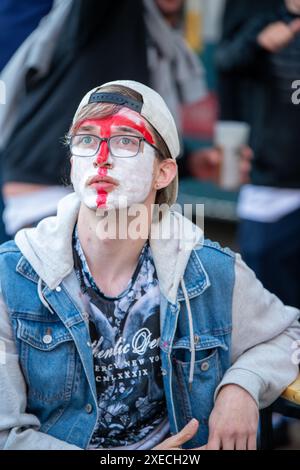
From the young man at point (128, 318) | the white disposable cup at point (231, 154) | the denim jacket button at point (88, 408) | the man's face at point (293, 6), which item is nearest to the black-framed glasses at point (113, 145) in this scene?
the young man at point (128, 318)

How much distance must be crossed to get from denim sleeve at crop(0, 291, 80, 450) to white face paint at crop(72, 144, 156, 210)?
1.09 ft

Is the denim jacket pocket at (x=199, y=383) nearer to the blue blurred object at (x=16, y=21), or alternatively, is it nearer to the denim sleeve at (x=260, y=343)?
the denim sleeve at (x=260, y=343)

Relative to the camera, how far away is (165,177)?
6.92ft

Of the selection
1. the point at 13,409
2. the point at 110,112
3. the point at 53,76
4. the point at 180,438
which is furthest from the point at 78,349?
the point at 53,76

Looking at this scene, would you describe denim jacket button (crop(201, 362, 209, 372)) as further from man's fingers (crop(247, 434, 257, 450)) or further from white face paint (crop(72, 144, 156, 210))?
white face paint (crop(72, 144, 156, 210))

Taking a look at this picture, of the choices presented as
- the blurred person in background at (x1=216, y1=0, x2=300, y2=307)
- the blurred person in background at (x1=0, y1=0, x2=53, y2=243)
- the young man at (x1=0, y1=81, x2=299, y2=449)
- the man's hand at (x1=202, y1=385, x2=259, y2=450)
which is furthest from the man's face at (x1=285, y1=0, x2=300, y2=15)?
the man's hand at (x1=202, y1=385, x2=259, y2=450)

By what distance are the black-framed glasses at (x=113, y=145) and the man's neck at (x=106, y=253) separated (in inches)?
5.5

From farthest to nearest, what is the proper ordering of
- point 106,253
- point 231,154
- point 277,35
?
point 231,154 < point 277,35 < point 106,253

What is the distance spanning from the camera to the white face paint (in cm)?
200

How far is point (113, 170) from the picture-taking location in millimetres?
2010

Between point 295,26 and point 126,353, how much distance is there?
1793mm

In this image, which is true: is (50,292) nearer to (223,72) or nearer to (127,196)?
(127,196)

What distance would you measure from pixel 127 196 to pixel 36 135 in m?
1.12

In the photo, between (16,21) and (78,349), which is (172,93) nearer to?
(16,21)
